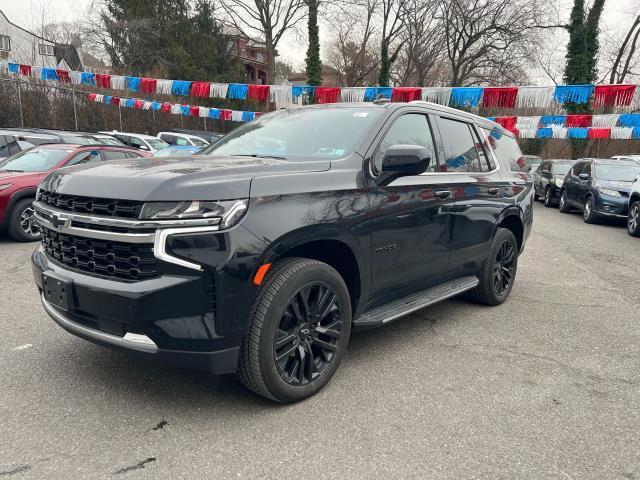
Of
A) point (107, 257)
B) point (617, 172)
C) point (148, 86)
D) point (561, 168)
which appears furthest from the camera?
point (148, 86)

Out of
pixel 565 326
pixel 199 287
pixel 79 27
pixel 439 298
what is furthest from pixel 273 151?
pixel 79 27

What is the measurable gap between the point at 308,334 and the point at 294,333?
131mm

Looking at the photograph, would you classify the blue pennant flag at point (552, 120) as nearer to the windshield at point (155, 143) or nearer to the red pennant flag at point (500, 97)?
the red pennant flag at point (500, 97)

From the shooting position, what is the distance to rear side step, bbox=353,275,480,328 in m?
3.35

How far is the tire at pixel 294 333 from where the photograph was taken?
2703mm

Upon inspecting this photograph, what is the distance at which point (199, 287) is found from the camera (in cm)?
246

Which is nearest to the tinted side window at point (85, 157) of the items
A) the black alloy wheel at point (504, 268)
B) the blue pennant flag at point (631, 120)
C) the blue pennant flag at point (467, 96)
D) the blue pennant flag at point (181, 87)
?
the black alloy wheel at point (504, 268)

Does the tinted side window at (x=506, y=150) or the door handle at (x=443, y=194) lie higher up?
the tinted side window at (x=506, y=150)

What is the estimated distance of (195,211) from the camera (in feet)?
8.15

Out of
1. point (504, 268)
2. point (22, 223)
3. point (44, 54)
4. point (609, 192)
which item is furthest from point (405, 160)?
point (44, 54)

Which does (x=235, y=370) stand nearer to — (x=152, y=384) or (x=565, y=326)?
(x=152, y=384)

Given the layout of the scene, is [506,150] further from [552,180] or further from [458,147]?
[552,180]

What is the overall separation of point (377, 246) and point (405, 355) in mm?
1014

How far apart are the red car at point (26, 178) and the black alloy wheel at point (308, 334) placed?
17.8ft
